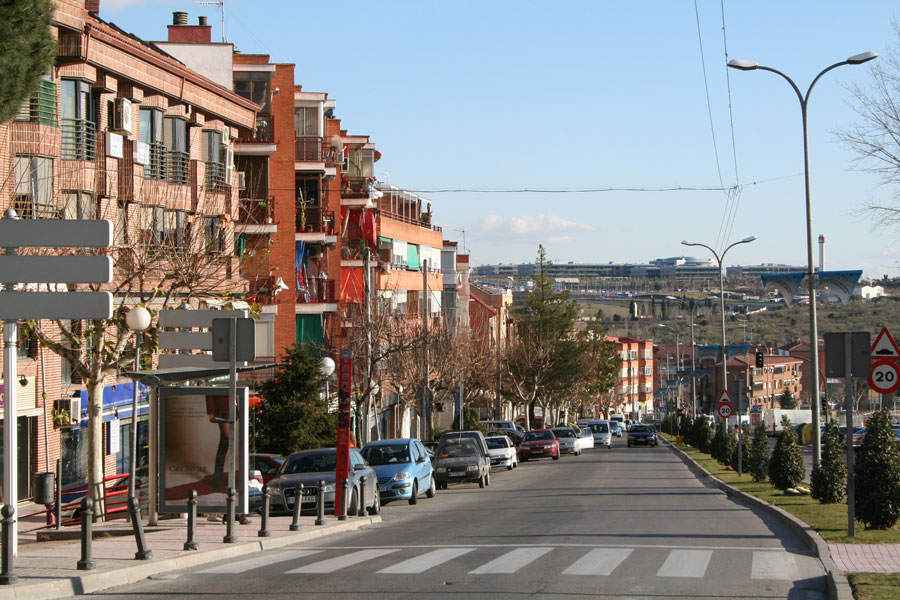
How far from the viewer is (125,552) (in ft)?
45.4

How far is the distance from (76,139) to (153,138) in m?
4.11

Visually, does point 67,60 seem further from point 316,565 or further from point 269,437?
point 316,565

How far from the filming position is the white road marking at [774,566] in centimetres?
1268

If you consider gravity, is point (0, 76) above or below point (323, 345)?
above

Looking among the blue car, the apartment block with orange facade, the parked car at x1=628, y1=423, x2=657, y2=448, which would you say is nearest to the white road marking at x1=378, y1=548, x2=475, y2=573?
the apartment block with orange facade

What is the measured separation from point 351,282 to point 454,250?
34.3 meters

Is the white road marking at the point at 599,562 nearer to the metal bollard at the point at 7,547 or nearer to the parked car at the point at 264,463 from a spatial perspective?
the metal bollard at the point at 7,547

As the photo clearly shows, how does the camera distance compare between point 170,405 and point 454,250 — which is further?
point 454,250

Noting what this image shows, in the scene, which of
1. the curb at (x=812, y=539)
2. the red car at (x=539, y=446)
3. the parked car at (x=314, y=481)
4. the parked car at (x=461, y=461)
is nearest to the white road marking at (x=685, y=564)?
the curb at (x=812, y=539)

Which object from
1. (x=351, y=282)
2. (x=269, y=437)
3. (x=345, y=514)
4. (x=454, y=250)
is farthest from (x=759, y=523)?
(x=454, y=250)

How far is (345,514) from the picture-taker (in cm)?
2089

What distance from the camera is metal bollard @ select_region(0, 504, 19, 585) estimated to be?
10273mm

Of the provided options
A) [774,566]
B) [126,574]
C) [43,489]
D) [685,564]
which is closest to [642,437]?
[43,489]

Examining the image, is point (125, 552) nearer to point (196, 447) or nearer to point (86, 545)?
point (86, 545)
